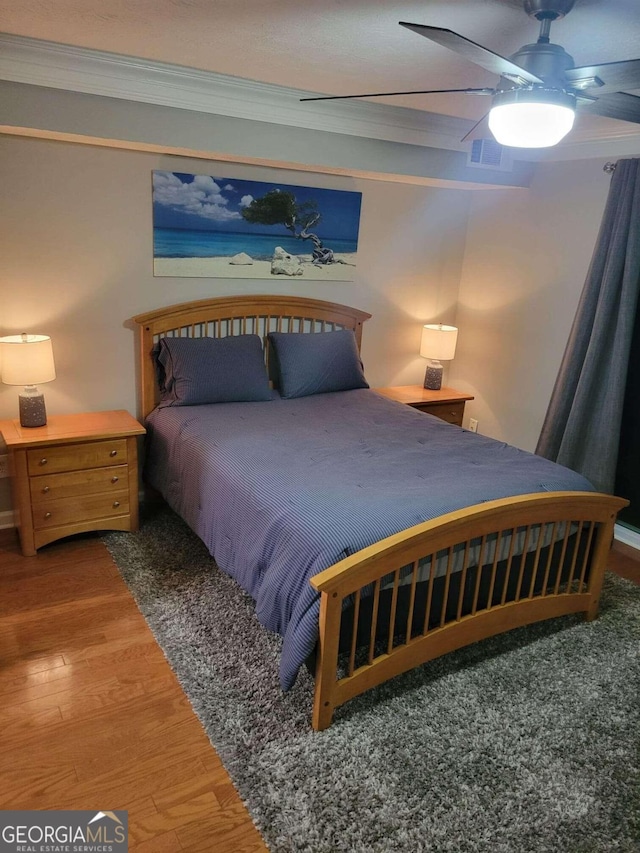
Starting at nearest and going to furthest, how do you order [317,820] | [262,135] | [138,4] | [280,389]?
1. [317,820]
2. [138,4]
3. [262,135]
4. [280,389]

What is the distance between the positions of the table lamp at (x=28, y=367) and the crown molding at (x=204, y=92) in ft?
3.75

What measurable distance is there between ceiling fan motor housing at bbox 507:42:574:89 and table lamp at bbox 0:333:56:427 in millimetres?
2378

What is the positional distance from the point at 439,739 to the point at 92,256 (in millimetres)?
2837

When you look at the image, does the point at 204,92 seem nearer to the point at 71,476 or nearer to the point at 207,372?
the point at 207,372

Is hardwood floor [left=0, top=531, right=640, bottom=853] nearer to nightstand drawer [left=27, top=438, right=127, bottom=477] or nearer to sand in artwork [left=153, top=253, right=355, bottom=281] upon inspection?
nightstand drawer [left=27, top=438, right=127, bottom=477]

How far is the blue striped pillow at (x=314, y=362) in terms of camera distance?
3.70m

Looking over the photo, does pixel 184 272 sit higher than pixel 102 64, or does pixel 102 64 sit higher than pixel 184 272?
pixel 102 64

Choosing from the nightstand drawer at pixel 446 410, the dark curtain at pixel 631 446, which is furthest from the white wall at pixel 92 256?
the dark curtain at pixel 631 446

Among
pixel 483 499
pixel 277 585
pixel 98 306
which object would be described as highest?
pixel 98 306

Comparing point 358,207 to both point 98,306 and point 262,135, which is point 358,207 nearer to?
point 262,135

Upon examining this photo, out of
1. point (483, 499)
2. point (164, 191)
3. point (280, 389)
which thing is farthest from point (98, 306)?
point (483, 499)

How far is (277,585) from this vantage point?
7.02ft

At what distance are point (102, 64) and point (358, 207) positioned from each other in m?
1.83

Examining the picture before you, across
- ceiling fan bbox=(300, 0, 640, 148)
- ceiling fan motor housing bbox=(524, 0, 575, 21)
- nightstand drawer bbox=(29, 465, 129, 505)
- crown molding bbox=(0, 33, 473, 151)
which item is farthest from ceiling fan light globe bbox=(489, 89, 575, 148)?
nightstand drawer bbox=(29, 465, 129, 505)
